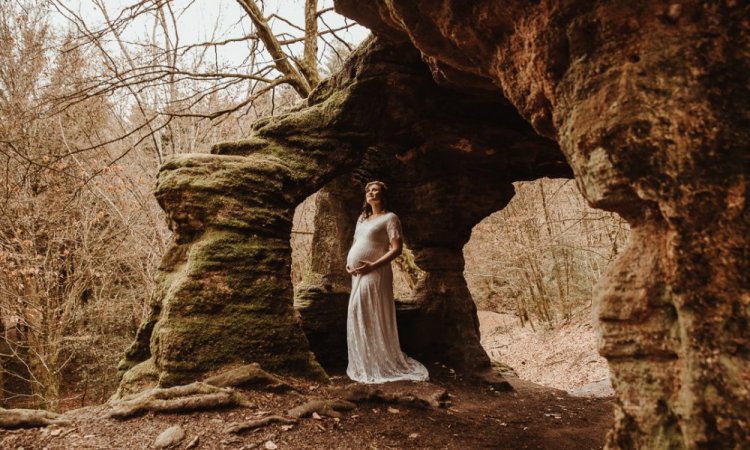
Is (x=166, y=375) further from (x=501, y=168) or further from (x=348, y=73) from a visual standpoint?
(x=501, y=168)

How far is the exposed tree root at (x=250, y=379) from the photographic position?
4094 millimetres

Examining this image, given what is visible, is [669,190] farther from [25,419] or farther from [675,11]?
[25,419]

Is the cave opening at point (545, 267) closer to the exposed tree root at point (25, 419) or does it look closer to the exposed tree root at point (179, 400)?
the exposed tree root at point (179, 400)

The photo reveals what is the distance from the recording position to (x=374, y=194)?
6320 mm

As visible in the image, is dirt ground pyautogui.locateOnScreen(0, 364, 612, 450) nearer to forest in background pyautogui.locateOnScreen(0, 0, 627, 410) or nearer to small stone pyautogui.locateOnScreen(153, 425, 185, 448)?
small stone pyautogui.locateOnScreen(153, 425, 185, 448)

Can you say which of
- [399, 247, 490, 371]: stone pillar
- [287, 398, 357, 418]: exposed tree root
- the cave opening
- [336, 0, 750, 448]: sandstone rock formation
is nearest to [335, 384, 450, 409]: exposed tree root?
[287, 398, 357, 418]: exposed tree root

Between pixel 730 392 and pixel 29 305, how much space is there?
1088cm

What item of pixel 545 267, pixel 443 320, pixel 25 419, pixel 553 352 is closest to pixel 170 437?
pixel 25 419

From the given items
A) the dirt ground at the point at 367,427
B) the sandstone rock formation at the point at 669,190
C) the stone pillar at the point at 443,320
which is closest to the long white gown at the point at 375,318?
the dirt ground at the point at 367,427

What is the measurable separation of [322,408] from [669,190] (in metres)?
3.21

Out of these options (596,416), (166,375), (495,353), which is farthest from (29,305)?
(495,353)

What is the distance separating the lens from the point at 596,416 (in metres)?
5.76

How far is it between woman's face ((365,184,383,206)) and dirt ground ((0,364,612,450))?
247 cm

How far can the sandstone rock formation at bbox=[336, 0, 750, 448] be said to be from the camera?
5.76 ft
